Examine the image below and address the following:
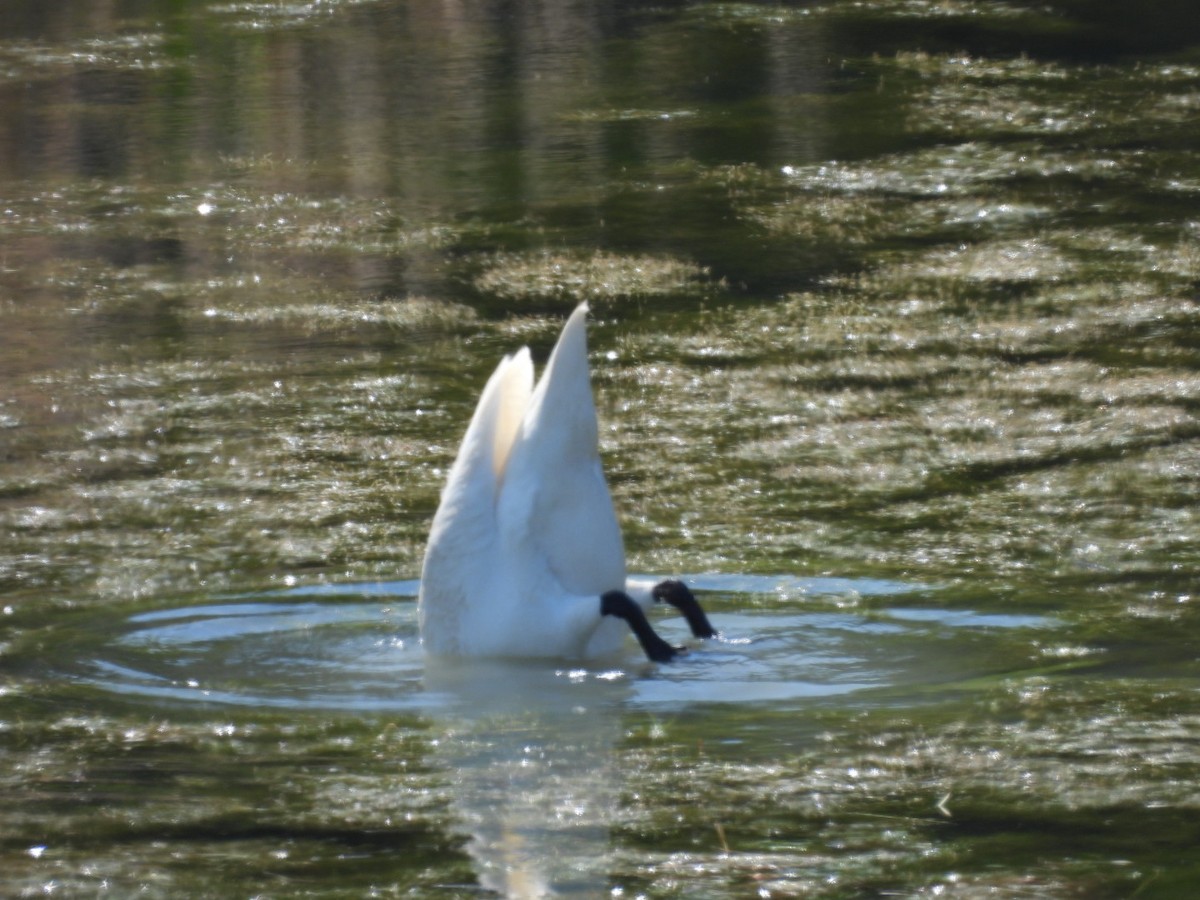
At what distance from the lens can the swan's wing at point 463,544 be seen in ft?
15.2

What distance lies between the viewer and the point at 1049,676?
4293 millimetres

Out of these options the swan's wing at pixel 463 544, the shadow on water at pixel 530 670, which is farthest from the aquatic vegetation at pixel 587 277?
the swan's wing at pixel 463 544

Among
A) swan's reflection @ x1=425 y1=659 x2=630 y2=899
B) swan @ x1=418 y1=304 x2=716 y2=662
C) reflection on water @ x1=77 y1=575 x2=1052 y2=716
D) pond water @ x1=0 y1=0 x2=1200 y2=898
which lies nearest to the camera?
swan's reflection @ x1=425 y1=659 x2=630 y2=899

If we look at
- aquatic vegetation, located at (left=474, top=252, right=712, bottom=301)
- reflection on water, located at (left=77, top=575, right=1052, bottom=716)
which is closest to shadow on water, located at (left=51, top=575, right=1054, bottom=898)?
reflection on water, located at (left=77, top=575, right=1052, bottom=716)

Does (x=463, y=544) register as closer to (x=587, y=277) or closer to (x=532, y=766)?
(x=532, y=766)

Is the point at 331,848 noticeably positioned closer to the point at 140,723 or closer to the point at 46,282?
the point at 140,723

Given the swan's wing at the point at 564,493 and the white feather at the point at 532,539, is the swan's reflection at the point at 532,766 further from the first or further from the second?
the swan's wing at the point at 564,493

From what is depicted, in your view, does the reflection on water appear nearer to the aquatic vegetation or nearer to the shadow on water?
the shadow on water

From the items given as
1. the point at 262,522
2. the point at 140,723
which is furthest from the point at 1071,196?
the point at 140,723

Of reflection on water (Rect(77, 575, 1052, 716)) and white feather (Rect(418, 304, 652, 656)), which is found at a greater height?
white feather (Rect(418, 304, 652, 656))

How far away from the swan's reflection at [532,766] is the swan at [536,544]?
0.07 metres

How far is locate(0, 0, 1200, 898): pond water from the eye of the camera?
3523mm

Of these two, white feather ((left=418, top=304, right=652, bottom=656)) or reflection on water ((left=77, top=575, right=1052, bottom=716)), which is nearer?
reflection on water ((left=77, top=575, right=1052, bottom=716))

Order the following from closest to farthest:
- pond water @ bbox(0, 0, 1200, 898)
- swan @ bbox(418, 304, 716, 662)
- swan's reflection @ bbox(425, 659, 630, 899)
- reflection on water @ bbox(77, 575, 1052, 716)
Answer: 1. swan's reflection @ bbox(425, 659, 630, 899)
2. pond water @ bbox(0, 0, 1200, 898)
3. reflection on water @ bbox(77, 575, 1052, 716)
4. swan @ bbox(418, 304, 716, 662)
